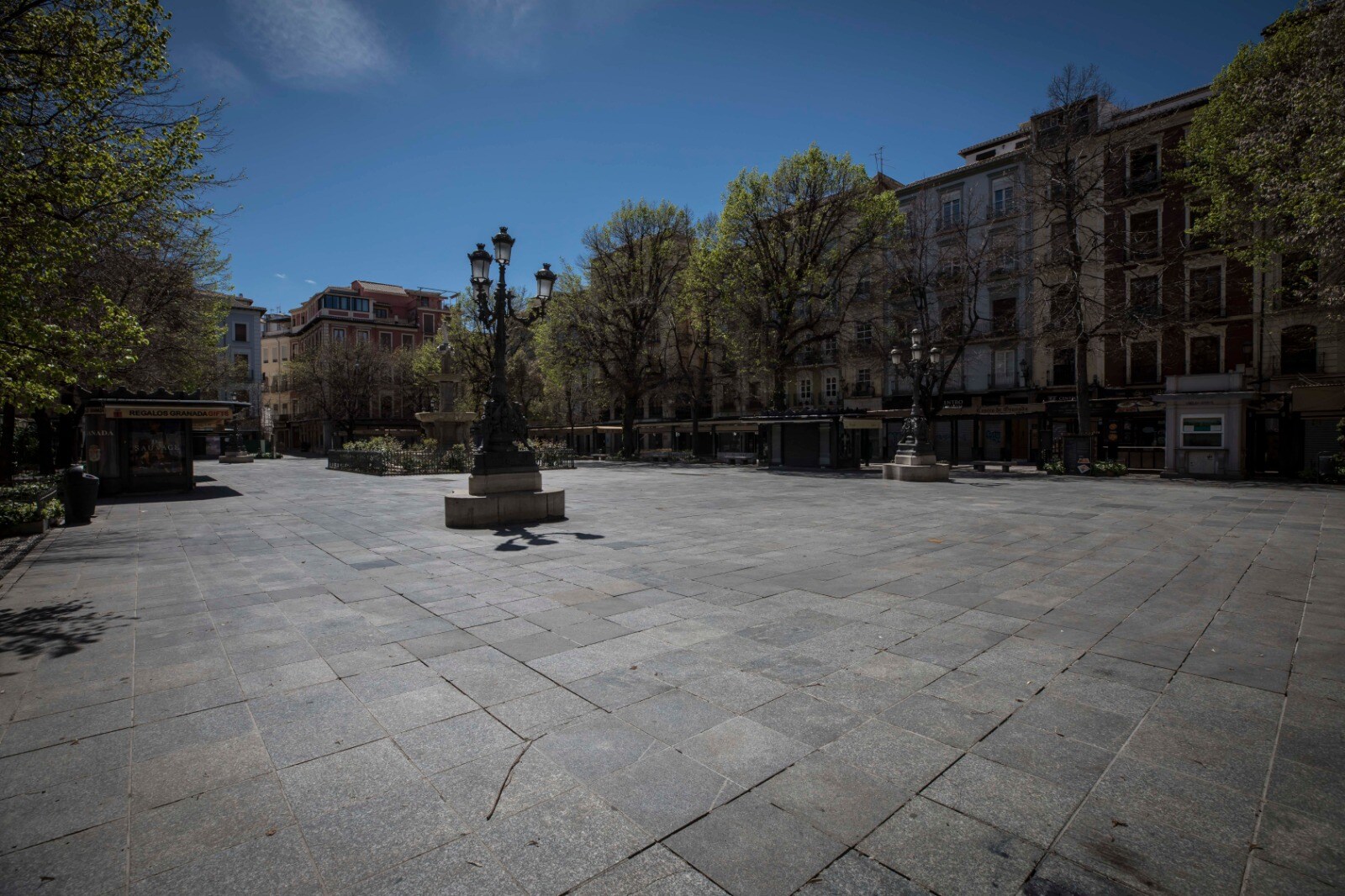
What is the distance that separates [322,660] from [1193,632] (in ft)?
20.6

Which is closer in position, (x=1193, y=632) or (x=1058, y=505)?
(x=1193, y=632)

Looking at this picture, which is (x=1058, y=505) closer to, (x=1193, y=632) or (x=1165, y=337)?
(x=1193, y=632)

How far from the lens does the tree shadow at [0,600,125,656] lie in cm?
440

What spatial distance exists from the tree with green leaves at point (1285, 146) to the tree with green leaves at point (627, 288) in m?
22.4

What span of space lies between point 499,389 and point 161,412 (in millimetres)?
12297

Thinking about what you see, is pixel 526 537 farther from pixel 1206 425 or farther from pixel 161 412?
pixel 1206 425

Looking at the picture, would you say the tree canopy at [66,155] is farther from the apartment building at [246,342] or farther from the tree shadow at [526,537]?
the apartment building at [246,342]

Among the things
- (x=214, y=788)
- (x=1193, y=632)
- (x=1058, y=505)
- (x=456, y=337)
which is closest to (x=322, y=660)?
(x=214, y=788)

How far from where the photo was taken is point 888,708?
3.35 meters

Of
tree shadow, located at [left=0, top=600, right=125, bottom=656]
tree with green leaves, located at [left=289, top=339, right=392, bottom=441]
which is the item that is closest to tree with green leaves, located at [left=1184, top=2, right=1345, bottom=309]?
tree shadow, located at [left=0, top=600, right=125, bottom=656]

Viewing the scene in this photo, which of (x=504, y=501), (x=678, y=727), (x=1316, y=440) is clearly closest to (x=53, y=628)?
(x=678, y=727)

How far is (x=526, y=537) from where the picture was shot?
9078 mm

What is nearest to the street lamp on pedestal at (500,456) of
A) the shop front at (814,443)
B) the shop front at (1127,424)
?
the shop front at (814,443)

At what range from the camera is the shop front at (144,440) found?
16.3m
